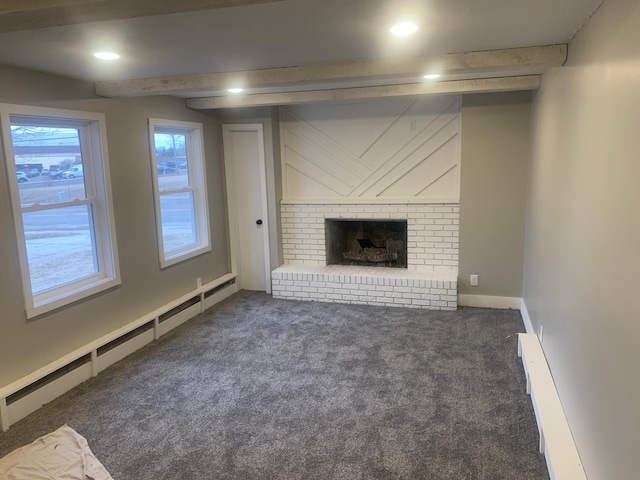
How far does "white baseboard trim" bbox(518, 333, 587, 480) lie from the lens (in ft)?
6.93

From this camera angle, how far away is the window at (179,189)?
4438 mm

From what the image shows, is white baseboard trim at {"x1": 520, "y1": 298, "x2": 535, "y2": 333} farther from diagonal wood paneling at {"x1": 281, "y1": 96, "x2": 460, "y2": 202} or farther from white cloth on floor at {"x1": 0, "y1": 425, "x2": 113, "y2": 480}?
white cloth on floor at {"x1": 0, "y1": 425, "x2": 113, "y2": 480}

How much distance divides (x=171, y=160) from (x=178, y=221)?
0.65 metres

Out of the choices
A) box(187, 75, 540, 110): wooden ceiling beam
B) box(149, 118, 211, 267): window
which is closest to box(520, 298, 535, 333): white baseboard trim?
box(187, 75, 540, 110): wooden ceiling beam

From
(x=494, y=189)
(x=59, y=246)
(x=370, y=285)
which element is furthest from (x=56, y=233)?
(x=494, y=189)

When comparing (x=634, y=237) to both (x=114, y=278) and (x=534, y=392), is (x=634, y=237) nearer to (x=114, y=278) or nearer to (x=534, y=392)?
(x=534, y=392)

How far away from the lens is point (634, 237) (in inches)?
58.3

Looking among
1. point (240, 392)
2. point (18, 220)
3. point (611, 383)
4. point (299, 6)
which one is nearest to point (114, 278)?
point (18, 220)

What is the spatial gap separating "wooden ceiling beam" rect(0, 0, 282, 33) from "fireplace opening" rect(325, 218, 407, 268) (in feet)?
13.2

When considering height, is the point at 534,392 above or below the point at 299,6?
below

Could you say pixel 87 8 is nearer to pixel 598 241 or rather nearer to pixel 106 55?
pixel 106 55

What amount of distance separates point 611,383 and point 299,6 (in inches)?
76.3

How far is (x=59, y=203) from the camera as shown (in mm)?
3365

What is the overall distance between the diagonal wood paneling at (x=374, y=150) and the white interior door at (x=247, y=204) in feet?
1.14
